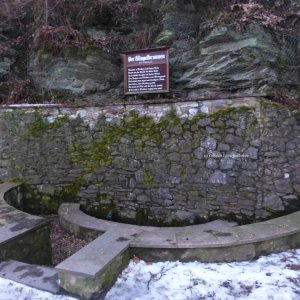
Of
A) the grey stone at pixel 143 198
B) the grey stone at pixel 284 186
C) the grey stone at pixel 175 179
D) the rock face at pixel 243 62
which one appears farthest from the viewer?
the rock face at pixel 243 62

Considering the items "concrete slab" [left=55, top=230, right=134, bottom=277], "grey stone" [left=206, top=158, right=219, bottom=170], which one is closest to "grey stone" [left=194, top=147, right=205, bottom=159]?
"grey stone" [left=206, top=158, right=219, bottom=170]

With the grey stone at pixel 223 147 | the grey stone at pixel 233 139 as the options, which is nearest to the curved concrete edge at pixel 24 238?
the grey stone at pixel 223 147

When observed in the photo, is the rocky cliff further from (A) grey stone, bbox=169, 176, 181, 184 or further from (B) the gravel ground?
(B) the gravel ground

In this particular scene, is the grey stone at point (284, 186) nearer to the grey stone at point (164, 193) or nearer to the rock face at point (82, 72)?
the grey stone at point (164, 193)

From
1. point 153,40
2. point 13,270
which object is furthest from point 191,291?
point 153,40

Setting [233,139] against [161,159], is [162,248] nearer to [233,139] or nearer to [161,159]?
[161,159]

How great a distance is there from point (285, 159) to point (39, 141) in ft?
14.8

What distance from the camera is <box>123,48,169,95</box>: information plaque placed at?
561 cm

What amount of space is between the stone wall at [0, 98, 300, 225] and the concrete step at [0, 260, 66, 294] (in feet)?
8.57

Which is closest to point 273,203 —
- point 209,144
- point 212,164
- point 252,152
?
point 252,152

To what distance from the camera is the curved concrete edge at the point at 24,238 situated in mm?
3293

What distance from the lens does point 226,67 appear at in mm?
5820

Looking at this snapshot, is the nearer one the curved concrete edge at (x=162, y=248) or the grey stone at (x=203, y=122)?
the curved concrete edge at (x=162, y=248)

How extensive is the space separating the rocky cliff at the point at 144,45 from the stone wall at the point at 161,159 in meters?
0.76
